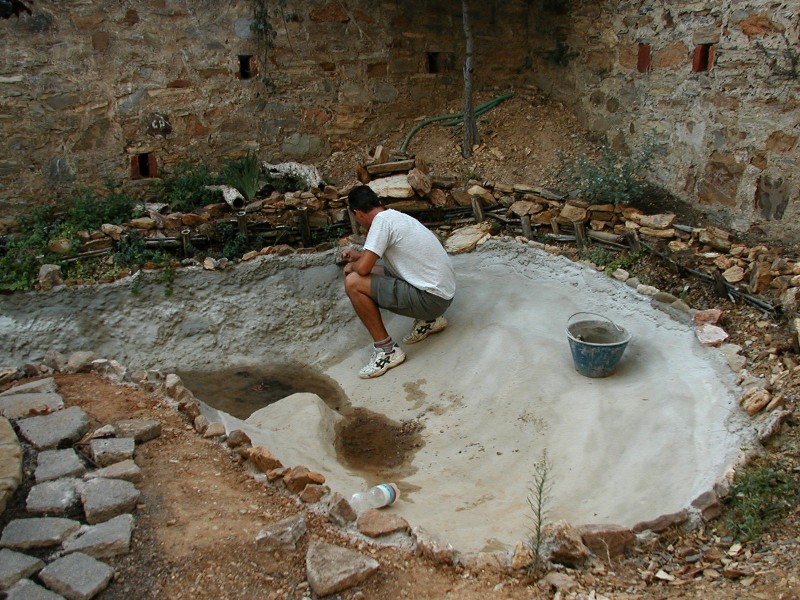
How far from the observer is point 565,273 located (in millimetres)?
5348

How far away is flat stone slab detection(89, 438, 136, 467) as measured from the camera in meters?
3.39

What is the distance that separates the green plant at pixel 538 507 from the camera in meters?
2.84

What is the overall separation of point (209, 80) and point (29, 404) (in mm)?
3573

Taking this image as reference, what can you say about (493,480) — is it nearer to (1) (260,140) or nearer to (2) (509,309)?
(2) (509,309)

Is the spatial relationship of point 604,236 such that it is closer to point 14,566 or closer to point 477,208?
point 477,208

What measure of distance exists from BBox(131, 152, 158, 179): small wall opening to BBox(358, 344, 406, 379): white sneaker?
108 inches

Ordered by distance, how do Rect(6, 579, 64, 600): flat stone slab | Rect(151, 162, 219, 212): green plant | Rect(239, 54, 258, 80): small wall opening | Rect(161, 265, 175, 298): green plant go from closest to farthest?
1. Rect(6, 579, 64, 600): flat stone slab
2. Rect(161, 265, 175, 298): green plant
3. Rect(151, 162, 219, 212): green plant
4. Rect(239, 54, 258, 80): small wall opening

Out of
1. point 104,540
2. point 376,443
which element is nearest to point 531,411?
point 376,443

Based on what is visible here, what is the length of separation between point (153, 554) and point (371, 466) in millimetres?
1647

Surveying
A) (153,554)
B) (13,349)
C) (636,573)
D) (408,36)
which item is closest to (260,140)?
(408,36)

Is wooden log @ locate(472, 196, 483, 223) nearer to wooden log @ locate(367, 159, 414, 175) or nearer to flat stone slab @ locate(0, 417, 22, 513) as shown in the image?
wooden log @ locate(367, 159, 414, 175)

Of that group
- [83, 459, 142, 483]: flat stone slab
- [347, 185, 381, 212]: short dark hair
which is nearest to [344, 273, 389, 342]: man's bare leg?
[347, 185, 381, 212]: short dark hair

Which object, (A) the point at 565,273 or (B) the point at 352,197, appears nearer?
(B) the point at 352,197

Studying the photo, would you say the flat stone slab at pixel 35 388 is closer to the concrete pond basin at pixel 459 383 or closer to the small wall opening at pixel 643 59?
the concrete pond basin at pixel 459 383
